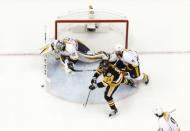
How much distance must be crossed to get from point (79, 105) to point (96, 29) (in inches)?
23.1

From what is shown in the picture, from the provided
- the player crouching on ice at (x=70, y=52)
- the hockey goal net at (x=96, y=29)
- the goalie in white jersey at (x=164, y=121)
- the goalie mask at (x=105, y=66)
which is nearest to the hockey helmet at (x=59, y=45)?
the player crouching on ice at (x=70, y=52)

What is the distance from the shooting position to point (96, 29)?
307 centimetres

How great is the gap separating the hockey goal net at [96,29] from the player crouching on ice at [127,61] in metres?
0.39

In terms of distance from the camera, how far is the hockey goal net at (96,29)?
3.00m

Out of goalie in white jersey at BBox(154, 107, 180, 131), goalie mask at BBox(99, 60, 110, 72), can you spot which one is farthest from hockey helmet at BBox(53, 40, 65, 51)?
goalie in white jersey at BBox(154, 107, 180, 131)

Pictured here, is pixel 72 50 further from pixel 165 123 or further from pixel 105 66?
pixel 165 123

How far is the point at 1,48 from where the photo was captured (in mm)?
3127

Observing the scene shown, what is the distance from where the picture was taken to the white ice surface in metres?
2.49

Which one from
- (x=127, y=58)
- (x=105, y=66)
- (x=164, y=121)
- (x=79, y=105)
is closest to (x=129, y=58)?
(x=127, y=58)

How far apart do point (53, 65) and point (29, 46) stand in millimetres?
282

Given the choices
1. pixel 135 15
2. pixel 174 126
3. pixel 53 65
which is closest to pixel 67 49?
pixel 53 65

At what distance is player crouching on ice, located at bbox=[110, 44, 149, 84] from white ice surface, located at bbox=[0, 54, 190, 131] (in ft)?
0.39

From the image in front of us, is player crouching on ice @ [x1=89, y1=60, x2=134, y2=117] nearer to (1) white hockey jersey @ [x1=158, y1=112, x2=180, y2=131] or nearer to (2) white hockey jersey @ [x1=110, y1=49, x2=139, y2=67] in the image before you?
(2) white hockey jersey @ [x1=110, y1=49, x2=139, y2=67]

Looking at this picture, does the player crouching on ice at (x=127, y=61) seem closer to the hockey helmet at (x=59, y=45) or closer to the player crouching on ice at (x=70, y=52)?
the player crouching on ice at (x=70, y=52)
